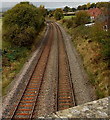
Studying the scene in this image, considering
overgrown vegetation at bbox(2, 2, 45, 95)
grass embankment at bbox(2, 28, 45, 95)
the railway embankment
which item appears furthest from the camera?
overgrown vegetation at bbox(2, 2, 45, 95)

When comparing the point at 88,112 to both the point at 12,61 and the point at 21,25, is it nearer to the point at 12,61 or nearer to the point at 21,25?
the point at 12,61

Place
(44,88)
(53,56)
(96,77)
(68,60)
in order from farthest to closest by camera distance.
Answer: (53,56) → (68,60) → (96,77) → (44,88)

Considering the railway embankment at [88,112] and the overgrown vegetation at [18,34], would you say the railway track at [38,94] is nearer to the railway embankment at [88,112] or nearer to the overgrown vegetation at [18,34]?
the overgrown vegetation at [18,34]

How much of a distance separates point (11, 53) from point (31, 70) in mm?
7377

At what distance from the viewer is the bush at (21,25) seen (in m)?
26.6

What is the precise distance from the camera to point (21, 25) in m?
28.3

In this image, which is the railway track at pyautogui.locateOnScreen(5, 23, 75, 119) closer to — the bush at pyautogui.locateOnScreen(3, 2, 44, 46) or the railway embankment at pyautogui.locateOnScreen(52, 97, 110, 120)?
the railway embankment at pyautogui.locateOnScreen(52, 97, 110, 120)

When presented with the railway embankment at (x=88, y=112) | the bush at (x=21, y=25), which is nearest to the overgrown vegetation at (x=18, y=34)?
the bush at (x=21, y=25)

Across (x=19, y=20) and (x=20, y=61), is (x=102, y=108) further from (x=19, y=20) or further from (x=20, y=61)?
(x=19, y=20)

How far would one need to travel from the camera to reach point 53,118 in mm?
5094

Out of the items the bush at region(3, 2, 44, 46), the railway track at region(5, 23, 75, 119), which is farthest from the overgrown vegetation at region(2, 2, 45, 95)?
the railway track at region(5, 23, 75, 119)

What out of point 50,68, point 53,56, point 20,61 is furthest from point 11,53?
point 50,68

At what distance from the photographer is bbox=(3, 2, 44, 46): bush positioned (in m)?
26.6

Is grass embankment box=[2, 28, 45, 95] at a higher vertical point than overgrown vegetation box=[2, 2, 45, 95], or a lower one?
lower
